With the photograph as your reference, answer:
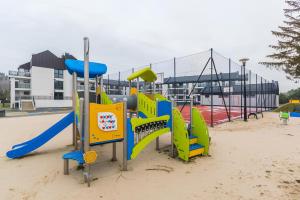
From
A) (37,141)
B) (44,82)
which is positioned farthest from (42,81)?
(37,141)

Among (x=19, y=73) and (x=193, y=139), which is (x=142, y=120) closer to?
(x=193, y=139)

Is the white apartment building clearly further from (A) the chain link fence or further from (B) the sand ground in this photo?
(B) the sand ground

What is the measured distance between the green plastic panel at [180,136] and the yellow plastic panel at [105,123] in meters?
1.56

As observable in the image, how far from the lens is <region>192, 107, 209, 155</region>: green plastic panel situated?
16.0 ft

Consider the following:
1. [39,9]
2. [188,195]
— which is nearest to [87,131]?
[188,195]

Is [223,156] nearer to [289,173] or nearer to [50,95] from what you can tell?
[289,173]

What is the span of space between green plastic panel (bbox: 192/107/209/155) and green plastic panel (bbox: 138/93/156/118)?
1201mm

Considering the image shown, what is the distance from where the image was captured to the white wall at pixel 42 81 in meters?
29.0

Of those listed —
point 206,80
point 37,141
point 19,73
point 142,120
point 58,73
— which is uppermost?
point 58,73

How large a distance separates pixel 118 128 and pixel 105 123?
0.35 m

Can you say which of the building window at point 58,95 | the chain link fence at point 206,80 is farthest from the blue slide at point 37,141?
the building window at point 58,95

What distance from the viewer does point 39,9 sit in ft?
25.5

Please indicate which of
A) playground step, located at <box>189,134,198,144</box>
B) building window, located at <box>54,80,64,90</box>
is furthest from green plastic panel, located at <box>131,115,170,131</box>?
building window, located at <box>54,80,64,90</box>

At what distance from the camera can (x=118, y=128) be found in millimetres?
3908
